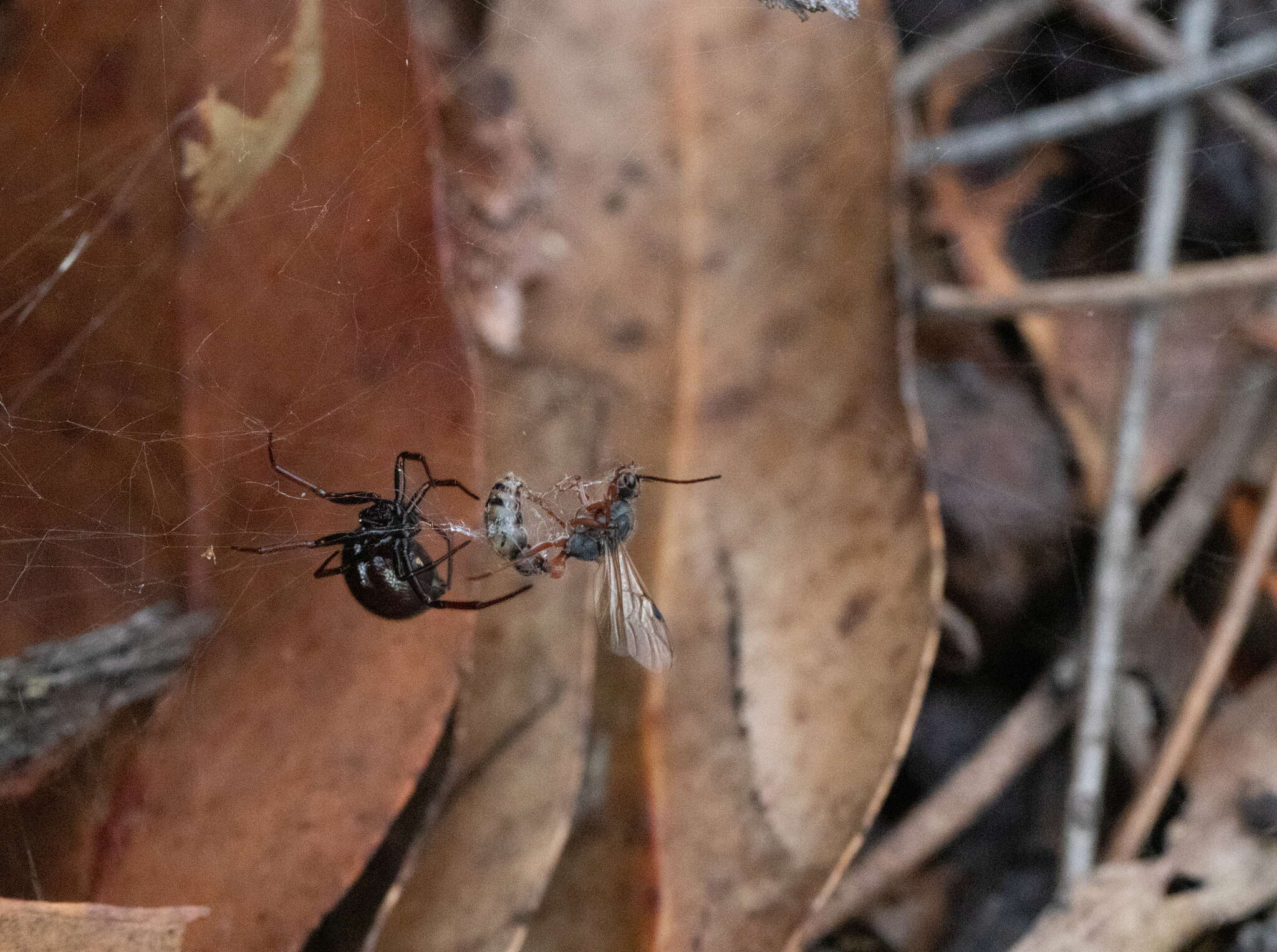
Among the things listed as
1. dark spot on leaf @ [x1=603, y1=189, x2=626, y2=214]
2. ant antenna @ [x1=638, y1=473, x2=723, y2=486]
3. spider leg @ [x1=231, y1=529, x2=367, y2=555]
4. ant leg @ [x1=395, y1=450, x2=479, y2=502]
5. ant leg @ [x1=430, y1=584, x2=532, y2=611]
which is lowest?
ant leg @ [x1=430, y1=584, x2=532, y2=611]

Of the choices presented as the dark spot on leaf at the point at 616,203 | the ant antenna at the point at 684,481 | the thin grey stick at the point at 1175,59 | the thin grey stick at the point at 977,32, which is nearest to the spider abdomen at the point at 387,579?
the ant antenna at the point at 684,481

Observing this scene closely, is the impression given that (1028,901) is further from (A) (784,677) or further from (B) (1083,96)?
(B) (1083,96)

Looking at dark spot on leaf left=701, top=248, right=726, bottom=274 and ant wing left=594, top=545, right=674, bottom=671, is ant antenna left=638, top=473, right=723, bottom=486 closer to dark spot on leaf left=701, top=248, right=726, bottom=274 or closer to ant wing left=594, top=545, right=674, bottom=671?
ant wing left=594, top=545, right=674, bottom=671

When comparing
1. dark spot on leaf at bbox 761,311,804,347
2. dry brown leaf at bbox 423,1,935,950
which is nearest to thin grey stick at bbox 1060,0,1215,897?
dry brown leaf at bbox 423,1,935,950

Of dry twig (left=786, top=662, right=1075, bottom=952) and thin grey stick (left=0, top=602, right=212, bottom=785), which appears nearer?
thin grey stick (left=0, top=602, right=212, bottom=785)

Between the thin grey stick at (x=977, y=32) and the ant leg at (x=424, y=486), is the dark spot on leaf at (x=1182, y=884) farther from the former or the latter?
the thin grey stick at (x=977, y=32)

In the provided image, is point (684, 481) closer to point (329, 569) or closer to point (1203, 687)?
point (329, 569)
